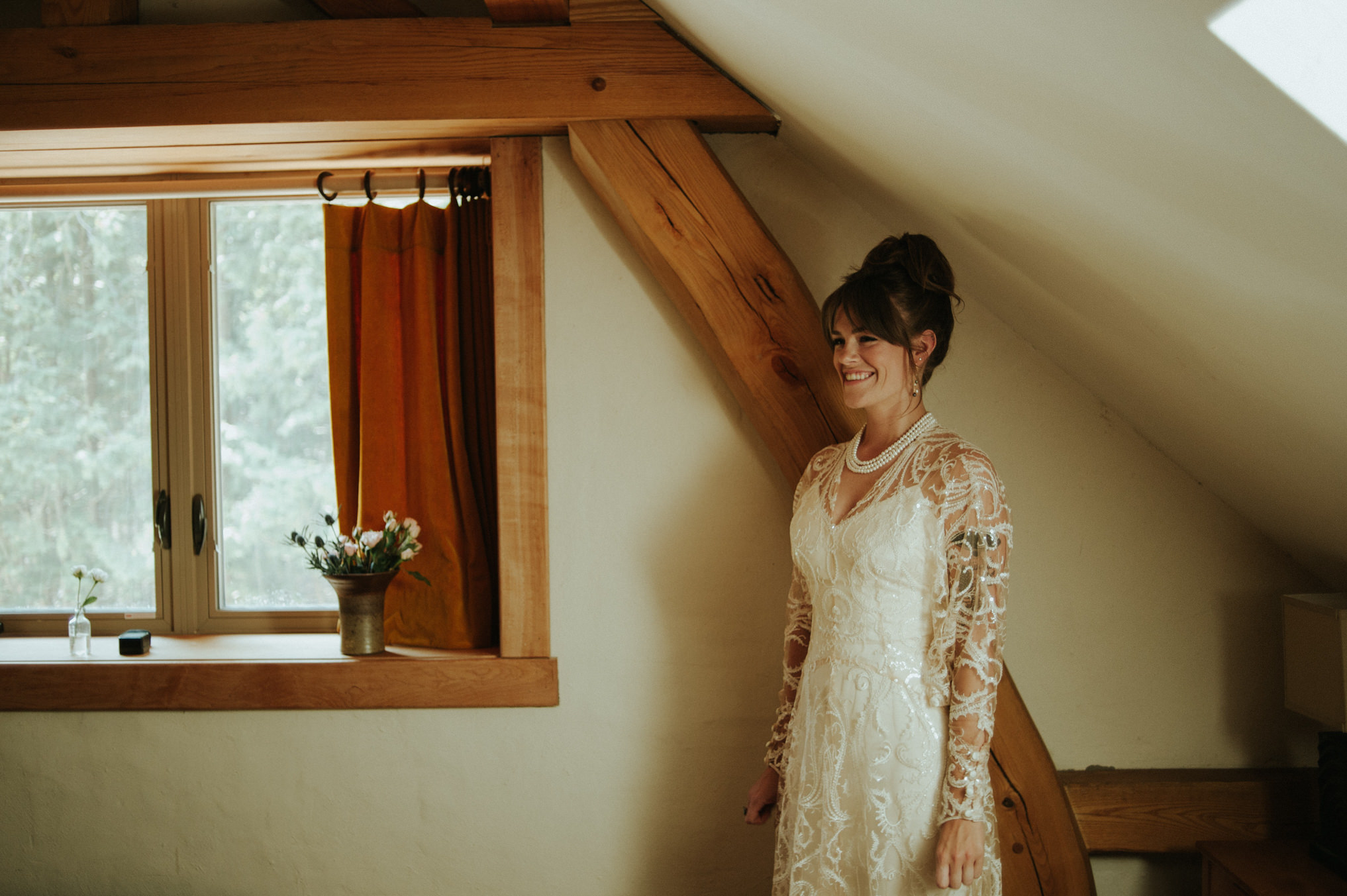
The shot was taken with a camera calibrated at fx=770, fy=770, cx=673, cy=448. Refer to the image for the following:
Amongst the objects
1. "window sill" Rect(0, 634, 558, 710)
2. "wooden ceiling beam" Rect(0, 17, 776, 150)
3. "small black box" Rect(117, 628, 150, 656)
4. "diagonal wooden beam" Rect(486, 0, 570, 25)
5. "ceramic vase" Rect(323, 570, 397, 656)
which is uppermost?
"diagonal wooden beam" Rect(486, 0, 570, 25)

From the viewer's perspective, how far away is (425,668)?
6.24 feet

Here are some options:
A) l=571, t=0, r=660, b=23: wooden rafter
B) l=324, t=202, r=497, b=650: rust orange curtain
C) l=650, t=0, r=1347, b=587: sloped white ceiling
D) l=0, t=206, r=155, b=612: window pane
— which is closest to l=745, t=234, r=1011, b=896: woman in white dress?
l=650, t=0, r=1347, b=587: sloped white ceiling

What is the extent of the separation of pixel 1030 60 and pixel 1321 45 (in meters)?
0.29

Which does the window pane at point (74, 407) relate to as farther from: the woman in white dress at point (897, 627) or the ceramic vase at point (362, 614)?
the woman in white dress at point (897, 627)

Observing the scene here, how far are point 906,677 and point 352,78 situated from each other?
1.74m

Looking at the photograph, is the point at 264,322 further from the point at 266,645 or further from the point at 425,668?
the point at 425,668

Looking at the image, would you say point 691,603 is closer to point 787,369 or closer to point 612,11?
point 787,369

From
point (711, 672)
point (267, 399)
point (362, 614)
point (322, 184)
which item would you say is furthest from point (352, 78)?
point (711, 672)

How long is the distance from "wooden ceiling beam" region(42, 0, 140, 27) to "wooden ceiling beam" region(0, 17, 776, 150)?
3 centimetres

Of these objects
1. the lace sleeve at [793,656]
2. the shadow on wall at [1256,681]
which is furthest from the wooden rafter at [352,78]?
the shadow on wall at [1256,681]

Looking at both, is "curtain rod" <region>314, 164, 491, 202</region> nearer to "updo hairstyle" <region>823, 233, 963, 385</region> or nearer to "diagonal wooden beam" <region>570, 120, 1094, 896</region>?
"diagonal wooden beam" <region>570, 120, 1094, 896</region>

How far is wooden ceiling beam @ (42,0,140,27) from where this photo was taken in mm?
1834

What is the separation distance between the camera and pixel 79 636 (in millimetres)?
2078

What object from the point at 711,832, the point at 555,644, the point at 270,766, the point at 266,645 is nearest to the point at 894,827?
the point at 711,832
